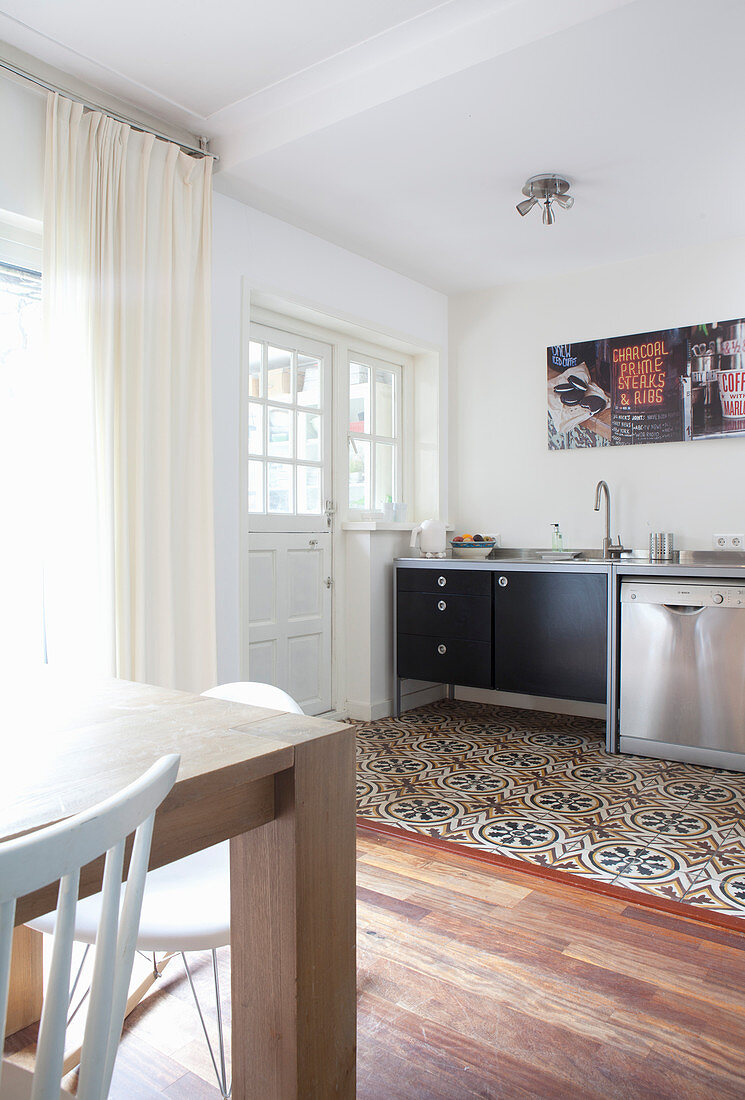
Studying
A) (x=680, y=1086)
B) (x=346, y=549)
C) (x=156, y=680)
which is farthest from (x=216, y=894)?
(x=346, y=549)

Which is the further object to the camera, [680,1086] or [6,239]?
[6,239]

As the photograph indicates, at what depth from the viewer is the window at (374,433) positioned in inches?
169

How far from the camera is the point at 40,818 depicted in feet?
2.53

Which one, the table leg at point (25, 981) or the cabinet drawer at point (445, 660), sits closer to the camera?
the table leg at point (25, 981)

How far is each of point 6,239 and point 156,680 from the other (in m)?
1.58

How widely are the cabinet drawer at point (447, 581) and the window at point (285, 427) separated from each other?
0.59m

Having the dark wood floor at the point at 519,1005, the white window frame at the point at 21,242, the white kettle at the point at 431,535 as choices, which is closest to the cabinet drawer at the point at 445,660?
the white kettle at the point at 431,535

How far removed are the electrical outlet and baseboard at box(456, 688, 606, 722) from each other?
1.03m

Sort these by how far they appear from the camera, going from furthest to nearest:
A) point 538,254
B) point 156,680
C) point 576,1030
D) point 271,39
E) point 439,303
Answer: point 439,303 < point 538,254 < point 156,680 < point 271,39 < point 576,1030

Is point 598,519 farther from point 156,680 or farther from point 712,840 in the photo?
point 156,680

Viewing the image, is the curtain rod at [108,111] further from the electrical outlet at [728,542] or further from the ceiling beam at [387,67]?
the electrical outlet at [728,542]

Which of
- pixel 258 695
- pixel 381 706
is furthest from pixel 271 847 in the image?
pixel 381 706

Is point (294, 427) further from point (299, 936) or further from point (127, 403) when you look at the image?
point (299, 936)

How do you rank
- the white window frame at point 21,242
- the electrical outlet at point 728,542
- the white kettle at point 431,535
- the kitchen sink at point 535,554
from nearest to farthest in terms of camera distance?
the white window frame at point 21,242 < the electrical outlet at point 728,542 < the kitchen sink at point 535,554 < the white kettle at point 431,535
